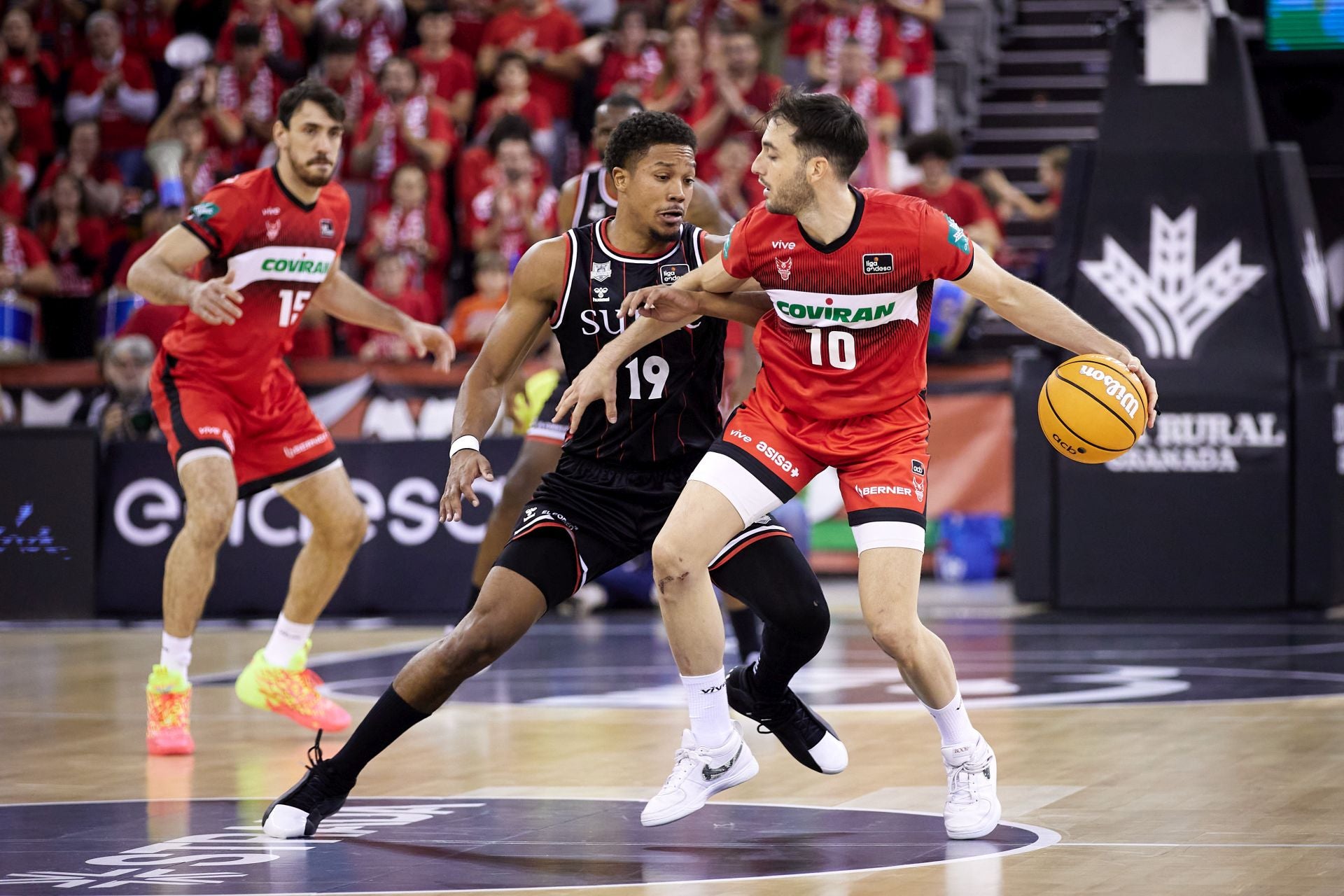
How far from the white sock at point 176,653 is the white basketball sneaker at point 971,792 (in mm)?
3215

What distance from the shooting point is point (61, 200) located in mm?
16047

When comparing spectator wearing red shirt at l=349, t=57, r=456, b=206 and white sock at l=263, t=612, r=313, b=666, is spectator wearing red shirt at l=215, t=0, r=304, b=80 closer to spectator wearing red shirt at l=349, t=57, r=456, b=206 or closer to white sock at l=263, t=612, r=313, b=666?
spectator wearing red shirt at l=349, t=57, r=456, b=206

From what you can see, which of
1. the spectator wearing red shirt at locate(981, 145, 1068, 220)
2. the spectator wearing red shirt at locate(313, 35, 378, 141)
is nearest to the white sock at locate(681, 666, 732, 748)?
the spectator wearing red shirt at locate(981, 145, 1068, 220)

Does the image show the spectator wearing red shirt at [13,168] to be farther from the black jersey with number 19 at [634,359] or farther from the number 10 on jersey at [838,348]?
the number 10 on jersey at [838,348]

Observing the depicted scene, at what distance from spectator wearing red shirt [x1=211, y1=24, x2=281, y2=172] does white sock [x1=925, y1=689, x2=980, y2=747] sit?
1219 cm

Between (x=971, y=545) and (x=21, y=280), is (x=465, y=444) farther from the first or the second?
(x=21, y=280)

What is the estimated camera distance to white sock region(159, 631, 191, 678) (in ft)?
23.5

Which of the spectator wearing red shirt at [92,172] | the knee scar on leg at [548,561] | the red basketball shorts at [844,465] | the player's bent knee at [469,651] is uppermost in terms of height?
the spectator wearing red shirt at [92,172]

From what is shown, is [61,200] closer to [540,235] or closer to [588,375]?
[540,235]

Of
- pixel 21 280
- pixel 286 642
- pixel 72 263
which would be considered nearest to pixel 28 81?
pixel 72 263

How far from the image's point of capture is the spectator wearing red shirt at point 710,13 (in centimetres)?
1620

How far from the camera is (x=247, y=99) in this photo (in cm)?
1650

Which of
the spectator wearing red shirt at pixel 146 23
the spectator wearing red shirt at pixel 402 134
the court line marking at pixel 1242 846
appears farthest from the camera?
the spectator wearing red shirt at pixel 146 23

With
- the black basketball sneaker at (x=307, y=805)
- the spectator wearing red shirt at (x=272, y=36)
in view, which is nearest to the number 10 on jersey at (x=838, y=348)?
the black basketball sneaker at (x=307, y=805)
